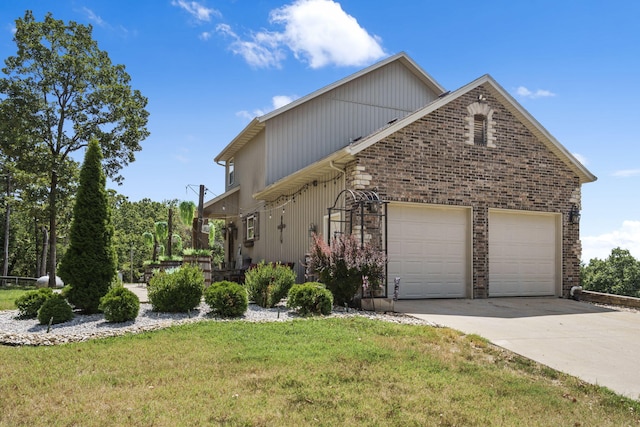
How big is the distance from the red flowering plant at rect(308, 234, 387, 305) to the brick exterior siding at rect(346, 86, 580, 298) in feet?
6.26

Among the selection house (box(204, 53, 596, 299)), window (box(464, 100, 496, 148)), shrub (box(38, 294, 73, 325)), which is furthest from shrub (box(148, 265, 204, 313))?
window (box(464, 100, 496, 148))

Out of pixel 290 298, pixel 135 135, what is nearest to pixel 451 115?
pixel 290 298

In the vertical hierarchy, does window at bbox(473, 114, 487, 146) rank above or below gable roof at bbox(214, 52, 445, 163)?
below

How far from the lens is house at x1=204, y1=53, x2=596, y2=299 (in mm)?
11375

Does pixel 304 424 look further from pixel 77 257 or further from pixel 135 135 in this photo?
pixel 135 135

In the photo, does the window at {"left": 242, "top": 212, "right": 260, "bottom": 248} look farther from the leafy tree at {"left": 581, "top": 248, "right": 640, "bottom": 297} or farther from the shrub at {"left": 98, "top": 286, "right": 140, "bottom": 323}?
the leafy tree at {"left": 581, "top": 248, "right": 640, "bottom": 297}

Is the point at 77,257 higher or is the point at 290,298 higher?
the point at 77,257

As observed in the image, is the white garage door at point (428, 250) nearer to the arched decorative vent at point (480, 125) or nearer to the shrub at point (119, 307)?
the arched decorative vent at point (480, 125)

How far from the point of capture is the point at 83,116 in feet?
78.3

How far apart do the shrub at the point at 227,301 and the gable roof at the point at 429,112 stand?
13.6 feet

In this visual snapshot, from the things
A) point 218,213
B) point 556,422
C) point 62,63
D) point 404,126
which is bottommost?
point 556,422

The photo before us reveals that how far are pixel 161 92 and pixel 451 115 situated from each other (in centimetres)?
775

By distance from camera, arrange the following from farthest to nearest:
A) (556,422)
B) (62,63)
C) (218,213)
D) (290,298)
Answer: (62,63), (218,213), (290,298), (556,422)

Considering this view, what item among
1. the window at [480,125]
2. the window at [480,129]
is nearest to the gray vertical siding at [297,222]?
the window at [480,125]
